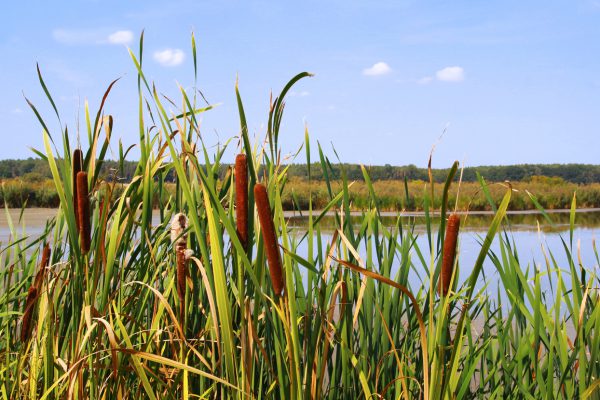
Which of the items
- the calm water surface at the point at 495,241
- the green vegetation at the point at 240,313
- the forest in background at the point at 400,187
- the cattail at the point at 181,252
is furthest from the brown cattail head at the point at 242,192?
the calm water surface at the point at 495,241

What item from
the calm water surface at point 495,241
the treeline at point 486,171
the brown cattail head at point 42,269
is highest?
the treeline at point 486,171

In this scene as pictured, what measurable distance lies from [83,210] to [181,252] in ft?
0.59

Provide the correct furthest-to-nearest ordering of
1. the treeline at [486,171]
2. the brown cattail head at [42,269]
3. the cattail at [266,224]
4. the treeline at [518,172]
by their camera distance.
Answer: the treeline at [518,172] < the treeline at [486,171] < the brown cattail head at [42,269] < the cattail at [266,224]

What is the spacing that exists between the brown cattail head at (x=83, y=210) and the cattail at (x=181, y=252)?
0.15 m

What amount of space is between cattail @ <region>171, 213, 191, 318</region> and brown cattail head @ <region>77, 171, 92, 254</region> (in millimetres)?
148

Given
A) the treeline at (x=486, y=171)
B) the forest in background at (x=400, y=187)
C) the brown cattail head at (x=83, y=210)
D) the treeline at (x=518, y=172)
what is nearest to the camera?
the brown cattail head at (x=83, y=210)

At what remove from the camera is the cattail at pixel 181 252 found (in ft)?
3.52

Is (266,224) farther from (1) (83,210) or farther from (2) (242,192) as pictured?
(1) (83,210)

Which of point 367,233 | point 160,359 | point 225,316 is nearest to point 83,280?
point 160,359

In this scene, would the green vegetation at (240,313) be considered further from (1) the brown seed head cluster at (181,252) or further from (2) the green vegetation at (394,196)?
(2) the green vegetation at (394,196)

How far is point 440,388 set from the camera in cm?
95

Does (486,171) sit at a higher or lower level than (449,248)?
higher

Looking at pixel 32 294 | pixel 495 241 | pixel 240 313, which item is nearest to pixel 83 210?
pixel 240 313

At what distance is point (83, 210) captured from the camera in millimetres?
1077
